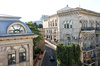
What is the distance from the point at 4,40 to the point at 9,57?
245 cm

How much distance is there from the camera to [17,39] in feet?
44.3

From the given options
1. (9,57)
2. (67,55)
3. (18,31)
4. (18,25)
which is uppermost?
(18,25)

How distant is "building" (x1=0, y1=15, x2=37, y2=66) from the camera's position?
12.6 meters

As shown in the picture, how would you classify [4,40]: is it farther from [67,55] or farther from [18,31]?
[67,55]

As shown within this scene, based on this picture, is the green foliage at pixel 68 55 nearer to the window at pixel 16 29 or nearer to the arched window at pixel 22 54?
the arched window at pixel 22 54

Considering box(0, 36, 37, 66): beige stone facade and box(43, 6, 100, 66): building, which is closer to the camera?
box(0, 36, 37, 66): beige stone facade

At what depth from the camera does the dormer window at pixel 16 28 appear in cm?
1338

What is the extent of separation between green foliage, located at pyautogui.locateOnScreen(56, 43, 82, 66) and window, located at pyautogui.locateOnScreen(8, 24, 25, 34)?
31.7 ft

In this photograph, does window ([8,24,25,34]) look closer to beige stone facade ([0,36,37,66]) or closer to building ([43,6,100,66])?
beige stone facade ([0,36,37,66])

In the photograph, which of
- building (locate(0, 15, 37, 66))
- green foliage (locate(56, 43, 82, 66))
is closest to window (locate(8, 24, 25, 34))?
building (locate(0, 15, 37, 66))

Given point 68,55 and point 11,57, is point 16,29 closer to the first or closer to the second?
point 11,57

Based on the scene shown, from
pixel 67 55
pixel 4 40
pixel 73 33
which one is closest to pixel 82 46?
pixel 73 33

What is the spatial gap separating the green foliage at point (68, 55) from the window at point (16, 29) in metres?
9.66

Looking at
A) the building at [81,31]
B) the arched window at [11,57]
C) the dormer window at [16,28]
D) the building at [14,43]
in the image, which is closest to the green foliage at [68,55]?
the building at [81,31]
